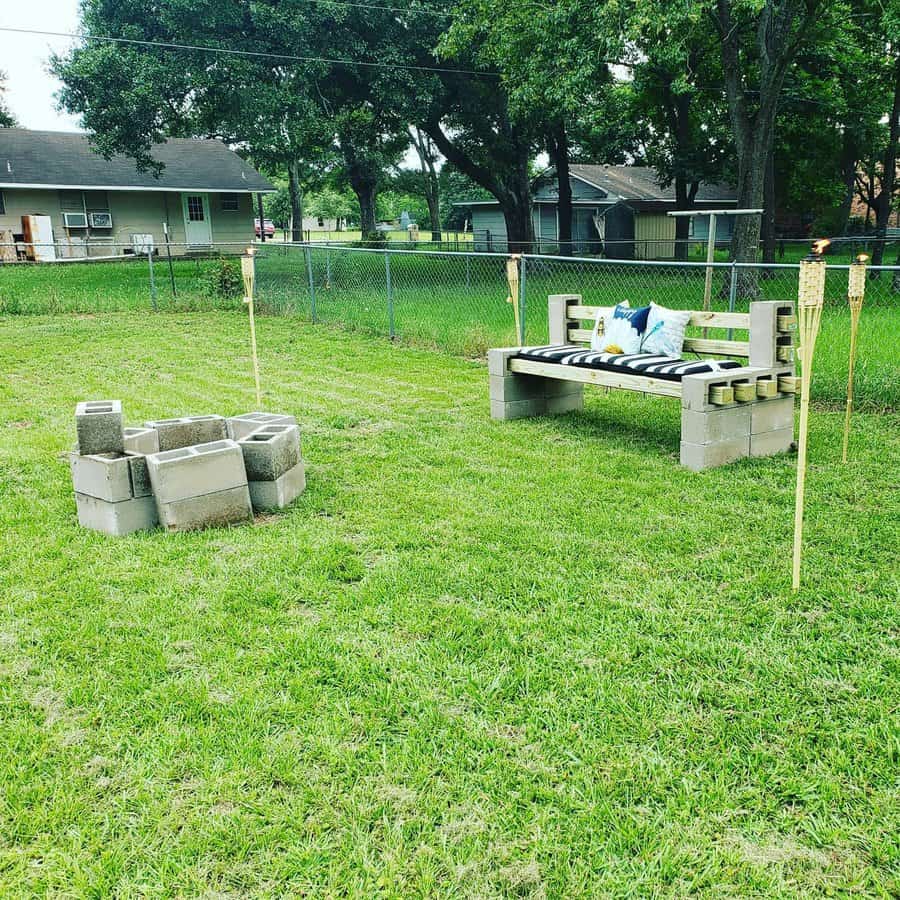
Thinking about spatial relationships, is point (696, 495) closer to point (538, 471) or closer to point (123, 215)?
point (538, 471)

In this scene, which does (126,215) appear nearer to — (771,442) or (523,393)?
(523,393)

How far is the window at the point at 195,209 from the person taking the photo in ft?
105

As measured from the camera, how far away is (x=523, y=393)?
7.09 metres

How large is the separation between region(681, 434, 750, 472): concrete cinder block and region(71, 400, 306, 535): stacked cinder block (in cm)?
262

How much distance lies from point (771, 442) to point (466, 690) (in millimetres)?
3687

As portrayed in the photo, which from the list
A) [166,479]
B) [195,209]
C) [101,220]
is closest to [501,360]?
[166,479]

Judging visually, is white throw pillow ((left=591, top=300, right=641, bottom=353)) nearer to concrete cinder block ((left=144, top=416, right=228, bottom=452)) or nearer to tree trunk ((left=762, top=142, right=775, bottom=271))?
concrete cinder block ((left=144, top=416, right=228, bottom=452))

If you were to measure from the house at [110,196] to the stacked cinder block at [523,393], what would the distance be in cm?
2134

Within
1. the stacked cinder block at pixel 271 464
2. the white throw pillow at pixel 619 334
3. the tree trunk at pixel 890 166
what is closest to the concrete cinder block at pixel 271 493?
the stacked cinder block at pixel 271 464

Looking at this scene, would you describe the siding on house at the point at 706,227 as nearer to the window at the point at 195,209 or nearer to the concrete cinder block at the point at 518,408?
the window at the point at 195,209

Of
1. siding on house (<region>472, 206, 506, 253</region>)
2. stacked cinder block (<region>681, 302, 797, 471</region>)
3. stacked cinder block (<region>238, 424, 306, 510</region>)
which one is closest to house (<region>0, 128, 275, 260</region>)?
siding on house (<region>472, 206, 506, 253</region>)

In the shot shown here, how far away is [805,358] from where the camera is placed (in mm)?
3514

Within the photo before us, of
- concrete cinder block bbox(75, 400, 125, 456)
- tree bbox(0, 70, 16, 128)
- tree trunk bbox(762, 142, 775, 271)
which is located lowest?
→ concrete cinder block bbox(75, 400, 125, 456)

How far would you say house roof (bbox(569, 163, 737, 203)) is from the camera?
126ft
